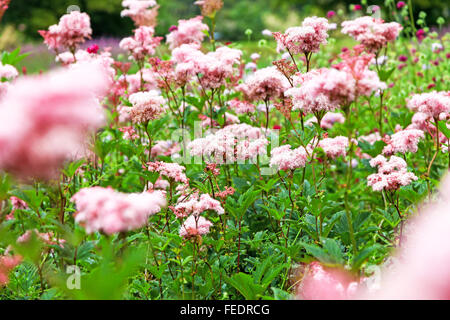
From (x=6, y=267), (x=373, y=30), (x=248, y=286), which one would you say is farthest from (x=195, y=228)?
(x=373, y=30)

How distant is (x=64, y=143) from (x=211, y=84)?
176 cm

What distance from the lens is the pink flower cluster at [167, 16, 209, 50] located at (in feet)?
11.6

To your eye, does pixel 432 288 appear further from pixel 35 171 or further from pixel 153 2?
pixel 153 2

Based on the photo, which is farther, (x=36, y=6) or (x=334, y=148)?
(x=36, y=6)

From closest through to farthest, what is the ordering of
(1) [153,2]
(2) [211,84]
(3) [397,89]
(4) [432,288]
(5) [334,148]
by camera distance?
(4) [432,288] → (5) [334,148] → (2) [211,84] → (1) [153,2] → (3) [397,89]

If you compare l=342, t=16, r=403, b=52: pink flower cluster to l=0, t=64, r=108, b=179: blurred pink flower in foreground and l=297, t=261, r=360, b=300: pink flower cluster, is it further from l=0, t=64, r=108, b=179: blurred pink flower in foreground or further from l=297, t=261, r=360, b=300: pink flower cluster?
l=0, t=64, r=108, b=179: blurred pink flower in foreground

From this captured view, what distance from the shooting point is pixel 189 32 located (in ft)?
11.7

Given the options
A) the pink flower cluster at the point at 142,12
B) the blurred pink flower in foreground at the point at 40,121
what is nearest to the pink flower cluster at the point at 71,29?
the pink flower cluster at the point at 142,12

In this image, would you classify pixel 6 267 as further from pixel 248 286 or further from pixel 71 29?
pixel 71 29

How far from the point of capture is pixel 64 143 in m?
1.14

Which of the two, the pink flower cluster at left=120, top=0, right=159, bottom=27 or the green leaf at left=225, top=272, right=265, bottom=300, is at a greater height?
the pink flower cluster at left=120, top=0, right=159, bottom=27

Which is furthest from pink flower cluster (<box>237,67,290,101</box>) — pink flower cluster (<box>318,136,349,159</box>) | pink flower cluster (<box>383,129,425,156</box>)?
pink flower cluster (<box>383,129,425,156</box>)

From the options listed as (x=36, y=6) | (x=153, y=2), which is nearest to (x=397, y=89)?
(x=153, y=2)
